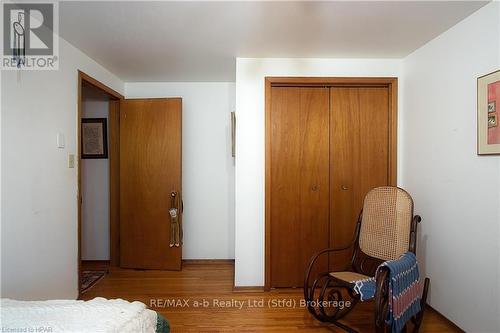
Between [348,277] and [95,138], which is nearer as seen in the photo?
[348,277]

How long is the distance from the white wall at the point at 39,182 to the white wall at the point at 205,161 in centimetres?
123

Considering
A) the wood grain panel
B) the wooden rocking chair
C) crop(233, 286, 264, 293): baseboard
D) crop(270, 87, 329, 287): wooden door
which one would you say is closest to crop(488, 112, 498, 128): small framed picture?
the wooden rocking chair

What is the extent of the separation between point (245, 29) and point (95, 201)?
2.91 metres

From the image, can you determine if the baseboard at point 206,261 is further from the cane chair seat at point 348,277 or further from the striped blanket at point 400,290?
the striped blanket at point 400,290

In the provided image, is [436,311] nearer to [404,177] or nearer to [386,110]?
[404,177]

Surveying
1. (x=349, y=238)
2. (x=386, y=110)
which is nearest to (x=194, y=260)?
(x=349, y=238)

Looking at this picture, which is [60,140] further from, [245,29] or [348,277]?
[348,277]

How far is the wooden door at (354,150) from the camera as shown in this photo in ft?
8.63

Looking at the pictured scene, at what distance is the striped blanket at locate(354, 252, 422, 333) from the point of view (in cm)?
160

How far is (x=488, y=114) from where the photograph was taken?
1.73 m

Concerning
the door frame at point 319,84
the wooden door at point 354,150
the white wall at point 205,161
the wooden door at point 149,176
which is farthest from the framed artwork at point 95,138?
the wooden door at point 354,150

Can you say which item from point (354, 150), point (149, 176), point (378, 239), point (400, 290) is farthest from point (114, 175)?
point (400, 290)

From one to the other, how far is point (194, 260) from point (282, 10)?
2.98m

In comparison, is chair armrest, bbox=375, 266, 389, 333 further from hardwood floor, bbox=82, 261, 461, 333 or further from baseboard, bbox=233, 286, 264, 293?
baseboard, bbox=233, 286, 264, 293
